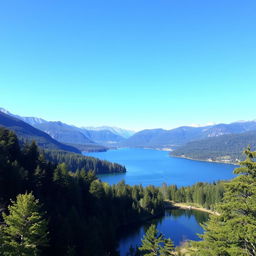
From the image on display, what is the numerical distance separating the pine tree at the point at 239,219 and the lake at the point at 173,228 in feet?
143

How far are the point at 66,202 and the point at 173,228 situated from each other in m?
43.1

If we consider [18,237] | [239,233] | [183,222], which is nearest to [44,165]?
[18,237]

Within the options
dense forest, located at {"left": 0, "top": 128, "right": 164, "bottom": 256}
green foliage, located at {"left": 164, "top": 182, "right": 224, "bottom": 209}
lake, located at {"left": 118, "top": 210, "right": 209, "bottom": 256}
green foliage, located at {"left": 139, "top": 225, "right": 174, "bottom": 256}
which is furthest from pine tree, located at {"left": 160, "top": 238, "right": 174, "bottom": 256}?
green foliage, located at {"left": 164, "top": 182, "right": 224, "bottom": 209}

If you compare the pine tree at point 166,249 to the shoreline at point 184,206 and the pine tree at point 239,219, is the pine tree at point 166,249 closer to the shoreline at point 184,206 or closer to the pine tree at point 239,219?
the pine tree at point 239,219

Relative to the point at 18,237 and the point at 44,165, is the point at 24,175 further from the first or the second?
the point at 18,237

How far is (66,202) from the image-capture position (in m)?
51.8

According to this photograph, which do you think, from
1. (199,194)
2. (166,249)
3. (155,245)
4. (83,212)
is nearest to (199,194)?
(199,194)

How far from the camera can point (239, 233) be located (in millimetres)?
16031

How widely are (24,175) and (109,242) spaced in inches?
854

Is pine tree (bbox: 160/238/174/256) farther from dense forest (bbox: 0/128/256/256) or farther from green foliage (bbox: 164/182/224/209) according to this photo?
green foliage (bbox: 164/182/224/209)

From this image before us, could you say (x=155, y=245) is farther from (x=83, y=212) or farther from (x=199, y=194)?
(x=199, y=194)

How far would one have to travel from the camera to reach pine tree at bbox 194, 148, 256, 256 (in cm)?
Answer: 1608

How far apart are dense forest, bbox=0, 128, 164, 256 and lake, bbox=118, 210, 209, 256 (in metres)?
4.65

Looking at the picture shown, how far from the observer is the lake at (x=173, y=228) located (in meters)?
63.6
